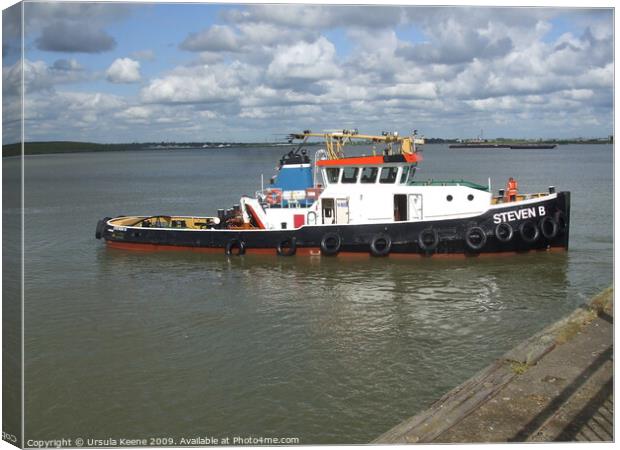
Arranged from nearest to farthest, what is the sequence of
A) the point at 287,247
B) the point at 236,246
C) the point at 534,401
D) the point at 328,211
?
the point at 534,401, the point at 287,247, the point at 328,211, the point at 236,246

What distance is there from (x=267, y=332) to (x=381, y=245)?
276 inches

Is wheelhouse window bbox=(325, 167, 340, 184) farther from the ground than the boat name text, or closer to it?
farther from the ground

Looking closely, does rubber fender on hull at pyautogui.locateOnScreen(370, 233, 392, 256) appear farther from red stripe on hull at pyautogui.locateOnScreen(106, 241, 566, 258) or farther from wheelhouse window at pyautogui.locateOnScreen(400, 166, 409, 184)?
wheelhouse window at pyautogui.locateOnScreen(400, 166, 409, 184)

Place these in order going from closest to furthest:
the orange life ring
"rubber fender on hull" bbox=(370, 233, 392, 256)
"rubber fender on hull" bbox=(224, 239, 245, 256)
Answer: "rubber fender on hull" bbox=(370, 233, 392, 256) < "rubber fender on hull" bbox=(224, 239, 245, 256) < the orange life ring

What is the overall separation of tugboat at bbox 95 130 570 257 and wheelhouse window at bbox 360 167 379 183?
0.02m

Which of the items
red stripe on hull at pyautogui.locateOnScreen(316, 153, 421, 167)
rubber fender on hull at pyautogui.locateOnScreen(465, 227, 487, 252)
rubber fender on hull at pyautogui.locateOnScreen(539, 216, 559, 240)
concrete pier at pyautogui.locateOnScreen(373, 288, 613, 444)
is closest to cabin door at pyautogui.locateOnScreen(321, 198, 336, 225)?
red stripe on hull at pyautogui.locateOnScreen(316, 153, 421, 167)

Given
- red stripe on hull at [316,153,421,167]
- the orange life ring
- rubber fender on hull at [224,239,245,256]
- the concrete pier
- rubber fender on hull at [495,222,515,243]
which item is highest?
red stripe on hull at [316,153,421,167]

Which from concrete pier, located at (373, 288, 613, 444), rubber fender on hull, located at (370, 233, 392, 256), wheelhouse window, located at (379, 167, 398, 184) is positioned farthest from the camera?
wheelhouse window, located at (379, 167, 398, 184)

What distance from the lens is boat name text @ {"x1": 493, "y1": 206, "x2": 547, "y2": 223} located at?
18.2m

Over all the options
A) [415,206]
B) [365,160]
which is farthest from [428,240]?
[365,160]

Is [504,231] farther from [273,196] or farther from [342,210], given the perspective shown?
[273,196]

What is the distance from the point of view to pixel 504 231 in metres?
18.2

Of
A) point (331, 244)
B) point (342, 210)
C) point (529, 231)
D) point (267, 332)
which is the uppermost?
point (342, 210)

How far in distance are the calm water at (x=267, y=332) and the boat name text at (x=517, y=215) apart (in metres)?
1.18
